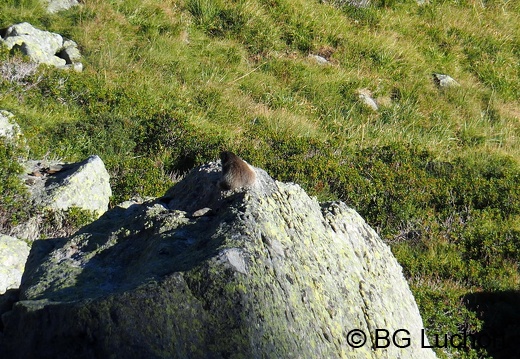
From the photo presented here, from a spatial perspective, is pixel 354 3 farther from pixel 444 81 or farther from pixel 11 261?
pixel 11 261

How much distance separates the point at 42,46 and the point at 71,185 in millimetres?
5442

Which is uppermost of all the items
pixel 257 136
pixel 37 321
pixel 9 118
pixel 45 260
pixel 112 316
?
pixel 112 316

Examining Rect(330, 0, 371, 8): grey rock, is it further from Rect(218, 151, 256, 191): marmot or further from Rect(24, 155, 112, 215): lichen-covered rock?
Rect(218, 151, 256, 191): marmot

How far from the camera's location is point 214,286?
329 cm

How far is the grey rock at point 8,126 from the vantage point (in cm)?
871

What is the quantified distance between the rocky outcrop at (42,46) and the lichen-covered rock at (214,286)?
767 cm

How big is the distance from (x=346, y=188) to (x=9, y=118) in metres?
5.05

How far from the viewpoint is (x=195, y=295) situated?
327 centimetres

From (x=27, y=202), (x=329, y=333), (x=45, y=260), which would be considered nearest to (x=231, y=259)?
(x=329, y=333)

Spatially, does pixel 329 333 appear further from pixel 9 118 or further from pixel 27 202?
pixel 9 118

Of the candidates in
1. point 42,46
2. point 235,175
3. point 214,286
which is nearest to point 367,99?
point 42,46

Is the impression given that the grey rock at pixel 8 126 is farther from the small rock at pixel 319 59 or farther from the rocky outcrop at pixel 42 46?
the small rock at pixel 319 59

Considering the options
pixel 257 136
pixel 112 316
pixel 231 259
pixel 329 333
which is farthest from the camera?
pixel 257 136

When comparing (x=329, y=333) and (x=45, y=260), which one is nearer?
(x=329, y=333)
